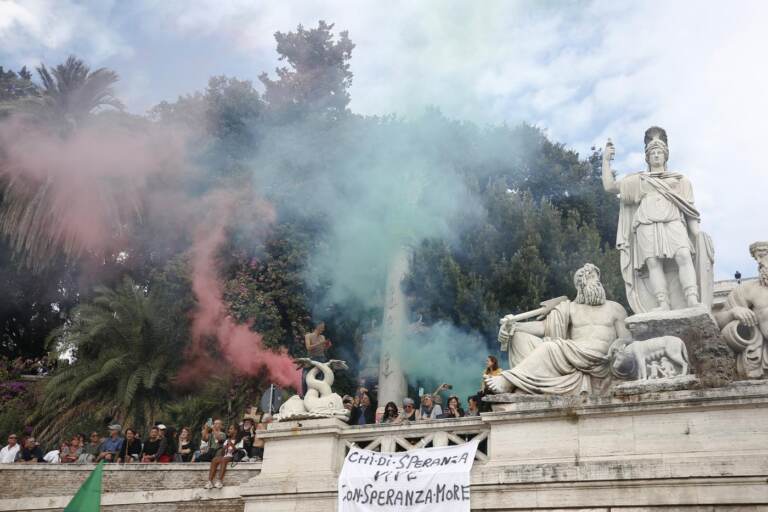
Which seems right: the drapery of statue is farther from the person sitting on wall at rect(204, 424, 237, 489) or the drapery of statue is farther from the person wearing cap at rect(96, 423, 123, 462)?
the person wearing cap at rect(96, 423, 123, 462)

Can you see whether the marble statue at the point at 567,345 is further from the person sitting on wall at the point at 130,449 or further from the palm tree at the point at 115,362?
the palm tree at the point at 115,362

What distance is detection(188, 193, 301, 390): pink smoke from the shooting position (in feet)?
71.5

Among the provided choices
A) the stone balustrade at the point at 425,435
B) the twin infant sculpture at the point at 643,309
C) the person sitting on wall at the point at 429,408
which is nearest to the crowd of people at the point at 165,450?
the person sitting on wall at the point at 429,408

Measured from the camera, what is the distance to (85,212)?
26.3m

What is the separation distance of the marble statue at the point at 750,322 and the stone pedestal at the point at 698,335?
0.14m

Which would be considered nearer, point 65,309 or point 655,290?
point 655,290

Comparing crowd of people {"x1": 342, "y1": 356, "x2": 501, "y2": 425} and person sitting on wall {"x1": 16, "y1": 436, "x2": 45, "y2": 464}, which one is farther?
person sitting on wall {"x1": 16, "y1": 436, "x2": 45, "y2": 464}

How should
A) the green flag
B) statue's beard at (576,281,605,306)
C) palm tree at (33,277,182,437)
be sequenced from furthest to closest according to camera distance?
palm tree at (33,277,182,437), the green flag, statue's beard at (576,281,605,306)

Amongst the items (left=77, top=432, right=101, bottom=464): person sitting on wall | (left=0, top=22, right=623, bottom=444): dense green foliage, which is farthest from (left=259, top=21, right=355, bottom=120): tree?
(left=77, top=432, right=101, bottom=464): person sitting on wall

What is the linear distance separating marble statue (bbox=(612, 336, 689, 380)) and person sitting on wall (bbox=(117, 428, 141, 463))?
917 cm

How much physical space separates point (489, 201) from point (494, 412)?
1157cm

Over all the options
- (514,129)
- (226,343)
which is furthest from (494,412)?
(514,129)

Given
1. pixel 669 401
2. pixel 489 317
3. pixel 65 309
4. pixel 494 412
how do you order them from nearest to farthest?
pixel 669 401 < pixel 494 412 < pixel 489 317 < pixel 65 309

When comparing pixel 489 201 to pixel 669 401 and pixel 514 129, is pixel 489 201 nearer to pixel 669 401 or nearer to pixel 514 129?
pixel 514 129
